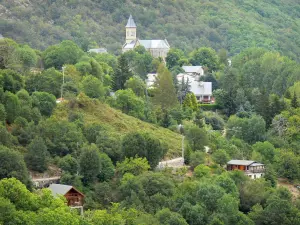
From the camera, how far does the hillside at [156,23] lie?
13350 cm

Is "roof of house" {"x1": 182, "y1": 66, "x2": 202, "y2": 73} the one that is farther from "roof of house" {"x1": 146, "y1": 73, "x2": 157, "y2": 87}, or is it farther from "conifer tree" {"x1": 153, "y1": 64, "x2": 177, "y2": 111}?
"conifer tree" {"x1": 153, "y1": 64, "x2": 177, "y2": 111}

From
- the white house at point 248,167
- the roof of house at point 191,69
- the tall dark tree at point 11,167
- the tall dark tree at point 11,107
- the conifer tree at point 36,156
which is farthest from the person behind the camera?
the roof of house at point 191,69

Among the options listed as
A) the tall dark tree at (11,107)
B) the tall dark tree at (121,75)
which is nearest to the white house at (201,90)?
the tall dark tree at (121,75)

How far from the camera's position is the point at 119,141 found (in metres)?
61.8

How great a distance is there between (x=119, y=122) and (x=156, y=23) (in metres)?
84.5

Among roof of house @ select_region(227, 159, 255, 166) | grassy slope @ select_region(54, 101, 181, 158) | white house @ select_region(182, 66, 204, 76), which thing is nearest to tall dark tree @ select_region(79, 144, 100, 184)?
grassy slope @ select_region(54, 101, 181, 158)

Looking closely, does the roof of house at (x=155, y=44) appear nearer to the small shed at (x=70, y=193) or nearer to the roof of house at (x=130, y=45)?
the roof of house at (x=130, y=45)

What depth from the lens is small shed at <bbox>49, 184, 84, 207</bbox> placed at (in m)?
53.2

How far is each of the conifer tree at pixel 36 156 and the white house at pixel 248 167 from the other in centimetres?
1498

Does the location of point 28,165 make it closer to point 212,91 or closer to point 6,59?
point 6,59

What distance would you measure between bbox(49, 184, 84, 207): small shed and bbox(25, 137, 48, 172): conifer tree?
7.17 feet

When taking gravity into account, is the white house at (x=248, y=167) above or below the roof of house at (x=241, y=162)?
below

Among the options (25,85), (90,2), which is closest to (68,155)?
(25,85)

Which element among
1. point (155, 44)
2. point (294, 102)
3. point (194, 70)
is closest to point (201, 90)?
point (194, 70)
